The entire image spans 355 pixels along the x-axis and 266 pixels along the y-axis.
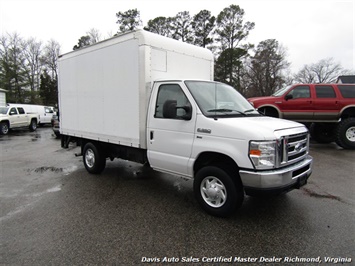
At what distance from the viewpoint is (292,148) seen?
3730 mm

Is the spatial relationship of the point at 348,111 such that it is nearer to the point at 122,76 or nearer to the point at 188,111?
the point at 188,111

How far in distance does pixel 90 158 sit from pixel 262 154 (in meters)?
4.75

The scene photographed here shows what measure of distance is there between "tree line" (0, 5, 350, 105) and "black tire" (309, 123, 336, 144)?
76.5 feet

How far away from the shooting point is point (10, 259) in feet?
9.53

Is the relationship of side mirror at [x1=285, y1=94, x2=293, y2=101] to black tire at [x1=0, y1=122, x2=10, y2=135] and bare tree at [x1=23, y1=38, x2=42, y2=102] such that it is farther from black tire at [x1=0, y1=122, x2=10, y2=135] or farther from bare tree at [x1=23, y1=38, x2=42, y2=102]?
bare tree at [x1=23, y1=38, x2=42, y2=102]

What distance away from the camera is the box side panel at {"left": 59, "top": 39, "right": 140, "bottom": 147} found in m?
4.87

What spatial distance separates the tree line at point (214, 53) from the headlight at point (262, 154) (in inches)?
1229

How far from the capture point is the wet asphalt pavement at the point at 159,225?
2957mm

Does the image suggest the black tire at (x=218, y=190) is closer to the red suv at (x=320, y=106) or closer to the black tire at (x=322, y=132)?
the red suv at (x=320, y=106)

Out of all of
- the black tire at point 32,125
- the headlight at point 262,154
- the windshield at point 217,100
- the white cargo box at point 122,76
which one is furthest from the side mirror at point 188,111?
the black tire at point 32,125

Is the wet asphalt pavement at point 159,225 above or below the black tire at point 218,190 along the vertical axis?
below

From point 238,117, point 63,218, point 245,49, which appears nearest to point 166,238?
point 63,218

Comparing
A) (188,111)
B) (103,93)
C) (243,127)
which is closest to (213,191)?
(243,127)

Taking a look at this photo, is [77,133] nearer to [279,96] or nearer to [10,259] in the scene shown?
[10,259]
